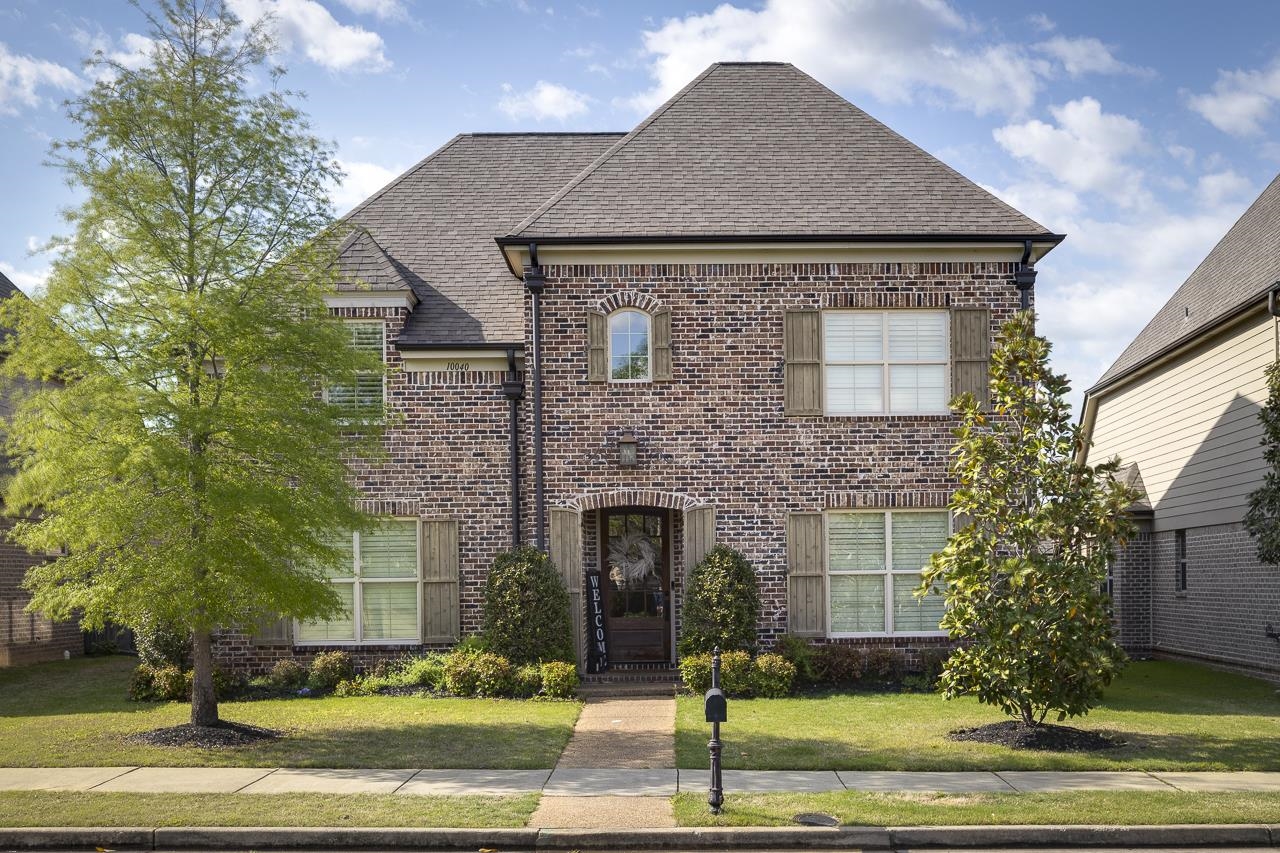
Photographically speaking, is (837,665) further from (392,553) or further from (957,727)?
(392,553)

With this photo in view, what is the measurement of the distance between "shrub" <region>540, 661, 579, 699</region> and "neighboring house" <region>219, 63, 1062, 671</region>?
4.58 feet

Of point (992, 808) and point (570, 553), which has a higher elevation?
point (570, 553)

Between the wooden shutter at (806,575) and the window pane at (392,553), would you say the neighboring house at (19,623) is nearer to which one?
the window pane at (392,553)

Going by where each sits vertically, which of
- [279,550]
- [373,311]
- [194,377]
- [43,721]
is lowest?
[43,721]

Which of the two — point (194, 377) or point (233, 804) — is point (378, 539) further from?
point (233, 804)

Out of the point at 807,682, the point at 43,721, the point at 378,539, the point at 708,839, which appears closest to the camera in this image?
the point at 708,839

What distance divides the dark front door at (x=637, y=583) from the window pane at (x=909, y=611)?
11.2 ft

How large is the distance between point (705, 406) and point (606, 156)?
4.53 meters

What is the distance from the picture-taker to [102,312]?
452 inches

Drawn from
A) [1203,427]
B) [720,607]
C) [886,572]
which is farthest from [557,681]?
[1203,427]

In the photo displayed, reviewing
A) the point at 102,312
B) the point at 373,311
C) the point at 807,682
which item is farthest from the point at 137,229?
the point at 807,682

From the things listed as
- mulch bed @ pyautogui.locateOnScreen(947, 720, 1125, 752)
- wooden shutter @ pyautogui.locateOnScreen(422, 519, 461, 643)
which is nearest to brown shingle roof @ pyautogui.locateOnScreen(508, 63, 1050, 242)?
wooden shutter @ pyautogui.locateOnScreen(422, 519, 461, 643)

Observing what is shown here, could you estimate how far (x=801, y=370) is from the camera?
15844mm

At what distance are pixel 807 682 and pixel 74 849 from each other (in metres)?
9.50
